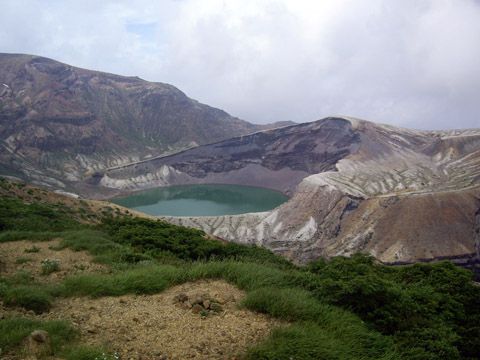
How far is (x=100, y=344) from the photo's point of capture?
19.8 feet

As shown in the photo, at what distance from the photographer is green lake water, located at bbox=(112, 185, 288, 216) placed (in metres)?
89.6

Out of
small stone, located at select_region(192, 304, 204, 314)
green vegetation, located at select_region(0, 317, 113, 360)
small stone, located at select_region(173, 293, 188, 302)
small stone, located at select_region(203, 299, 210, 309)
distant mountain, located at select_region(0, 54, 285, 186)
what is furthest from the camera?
distant mountain, located at select_region(0, 54, 285, 186)

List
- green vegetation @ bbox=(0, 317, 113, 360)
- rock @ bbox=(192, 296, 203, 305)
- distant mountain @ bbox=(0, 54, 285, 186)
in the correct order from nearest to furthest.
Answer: green vegetation @ bbox=(0, 317, 113, 360)
rock @ bbox=(192, 296, 203, 305)
distant mountain @ bbox=(0, 54, 285, 186)

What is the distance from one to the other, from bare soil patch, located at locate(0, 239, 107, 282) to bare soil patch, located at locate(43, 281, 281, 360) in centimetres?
233

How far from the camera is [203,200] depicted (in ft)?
344

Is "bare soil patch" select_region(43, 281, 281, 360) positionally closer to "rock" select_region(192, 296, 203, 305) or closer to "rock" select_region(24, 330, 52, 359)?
"rock" select_region(192, 296, 203, 305)

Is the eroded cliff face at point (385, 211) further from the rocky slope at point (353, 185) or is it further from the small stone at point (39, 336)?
the small stone at point (39, 336)

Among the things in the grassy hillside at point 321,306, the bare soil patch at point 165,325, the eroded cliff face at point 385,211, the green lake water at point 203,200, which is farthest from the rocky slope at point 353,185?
the bare soil patch at point 165,325

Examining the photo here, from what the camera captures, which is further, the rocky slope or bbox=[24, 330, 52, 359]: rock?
the rocky slope

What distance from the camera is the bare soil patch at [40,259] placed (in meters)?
10.1

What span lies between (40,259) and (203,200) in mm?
93778

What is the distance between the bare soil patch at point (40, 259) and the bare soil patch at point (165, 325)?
2326 mm

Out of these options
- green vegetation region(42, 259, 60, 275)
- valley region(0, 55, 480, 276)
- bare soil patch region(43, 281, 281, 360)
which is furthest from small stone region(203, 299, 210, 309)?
valley region(0, 55, 480, 276)

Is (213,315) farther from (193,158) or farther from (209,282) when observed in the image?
(193,158)
